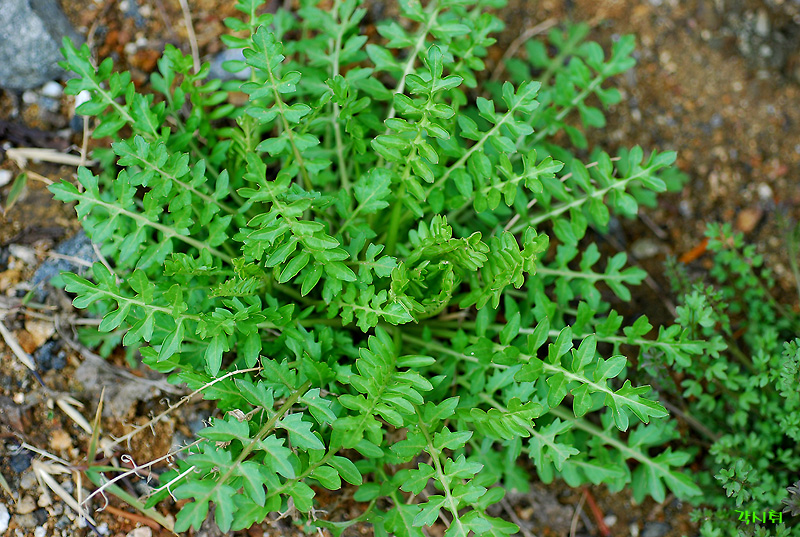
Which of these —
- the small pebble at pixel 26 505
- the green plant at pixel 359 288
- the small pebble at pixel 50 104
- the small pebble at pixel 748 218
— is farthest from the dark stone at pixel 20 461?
the small pebble at pixel 748 218

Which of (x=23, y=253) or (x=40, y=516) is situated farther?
(x=23, y=253)

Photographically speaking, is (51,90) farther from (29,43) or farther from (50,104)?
(29,43)

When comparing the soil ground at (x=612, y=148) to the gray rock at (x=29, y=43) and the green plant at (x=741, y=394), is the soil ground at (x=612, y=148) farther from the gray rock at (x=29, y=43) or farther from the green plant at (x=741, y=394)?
the green plant at (x=741, y=394)

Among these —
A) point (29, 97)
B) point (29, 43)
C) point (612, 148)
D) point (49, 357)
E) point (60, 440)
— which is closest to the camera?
point (60, 440)

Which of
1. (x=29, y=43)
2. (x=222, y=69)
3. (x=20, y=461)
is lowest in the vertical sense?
(x=20, y=461)

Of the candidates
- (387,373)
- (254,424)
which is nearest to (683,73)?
(387,373)

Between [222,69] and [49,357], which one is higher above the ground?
[222,69]

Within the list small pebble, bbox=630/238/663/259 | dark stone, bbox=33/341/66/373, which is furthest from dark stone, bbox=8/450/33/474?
small pebble, bbox=630/238/663/259

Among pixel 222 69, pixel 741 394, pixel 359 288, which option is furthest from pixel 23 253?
pixel 741 394
